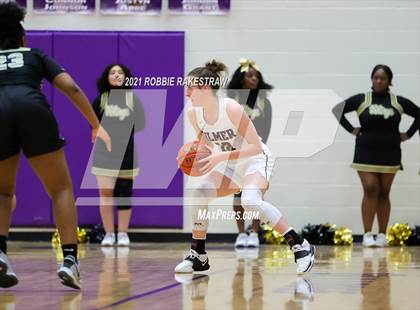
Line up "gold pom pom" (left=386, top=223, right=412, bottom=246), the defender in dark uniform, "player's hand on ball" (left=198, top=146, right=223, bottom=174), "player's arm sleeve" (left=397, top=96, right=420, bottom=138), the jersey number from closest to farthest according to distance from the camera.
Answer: the defender in dark uniform < the jersey number < "player's hand on ball" (left=198, top=146, right=223, bottom=174) < "player's arm sleeve" (left=397, top=96, right=420, bottom=138) < "gold pom pom" (left=386, top=223, right=412, bottom=246)

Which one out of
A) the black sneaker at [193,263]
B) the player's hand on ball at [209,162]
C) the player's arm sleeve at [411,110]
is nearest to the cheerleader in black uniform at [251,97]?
the player's arm sleeve at [411,110]

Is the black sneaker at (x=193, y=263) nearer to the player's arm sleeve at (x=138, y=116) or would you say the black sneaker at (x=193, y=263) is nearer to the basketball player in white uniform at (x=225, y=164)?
the basketball player in white uniform at (x=225, y=164)

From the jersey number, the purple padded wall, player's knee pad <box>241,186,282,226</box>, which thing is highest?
the jersey number

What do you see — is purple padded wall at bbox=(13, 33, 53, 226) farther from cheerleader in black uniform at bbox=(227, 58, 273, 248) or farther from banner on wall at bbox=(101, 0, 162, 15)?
cheerleader in black uniform at bbox=(227, 58, 273, 248)

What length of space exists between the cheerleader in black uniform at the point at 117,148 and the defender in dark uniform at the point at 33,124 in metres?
4.83

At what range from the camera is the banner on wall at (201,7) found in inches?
448

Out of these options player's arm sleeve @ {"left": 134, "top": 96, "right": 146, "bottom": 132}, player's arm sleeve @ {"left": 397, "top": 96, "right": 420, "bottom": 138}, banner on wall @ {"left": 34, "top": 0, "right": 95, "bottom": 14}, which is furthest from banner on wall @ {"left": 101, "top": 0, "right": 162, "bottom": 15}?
player's arm sleeve @ {"left": 397, "top": 96, "right": 420, "bottom": 138}

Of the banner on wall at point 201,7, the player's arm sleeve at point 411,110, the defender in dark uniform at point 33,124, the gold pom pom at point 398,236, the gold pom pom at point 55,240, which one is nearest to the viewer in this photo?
the defender in dark uniform at point 33,124

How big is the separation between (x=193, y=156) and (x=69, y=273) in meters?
1.67

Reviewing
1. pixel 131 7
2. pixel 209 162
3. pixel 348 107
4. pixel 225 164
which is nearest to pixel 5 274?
pixel 209 162

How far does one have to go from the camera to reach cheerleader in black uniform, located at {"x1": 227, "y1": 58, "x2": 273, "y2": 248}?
34.9 feet

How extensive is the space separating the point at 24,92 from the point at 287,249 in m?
5.17

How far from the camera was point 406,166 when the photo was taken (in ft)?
37.3

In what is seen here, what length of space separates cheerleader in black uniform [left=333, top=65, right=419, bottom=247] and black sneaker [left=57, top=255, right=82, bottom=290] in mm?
A: 5687
